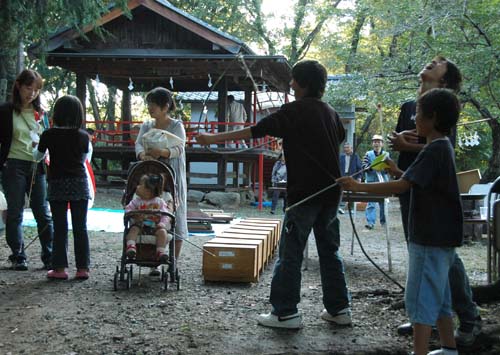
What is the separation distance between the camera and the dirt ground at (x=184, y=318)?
328 centimetres

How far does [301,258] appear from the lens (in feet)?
12.1

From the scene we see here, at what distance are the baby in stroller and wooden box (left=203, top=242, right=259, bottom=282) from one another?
1.53 ft

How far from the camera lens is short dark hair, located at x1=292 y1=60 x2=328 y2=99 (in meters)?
3.74

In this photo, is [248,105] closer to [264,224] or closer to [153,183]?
[264,224]

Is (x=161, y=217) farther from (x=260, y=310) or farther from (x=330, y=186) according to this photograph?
(x=330, y=186)

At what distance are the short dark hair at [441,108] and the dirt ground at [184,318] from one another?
1.33 m

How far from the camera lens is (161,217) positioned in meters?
4.89

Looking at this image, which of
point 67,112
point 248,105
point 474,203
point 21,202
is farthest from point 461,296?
point 248,105

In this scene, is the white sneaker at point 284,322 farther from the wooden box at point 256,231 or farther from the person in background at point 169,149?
the wooden box at point 256,231

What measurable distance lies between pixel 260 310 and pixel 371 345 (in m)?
1.08

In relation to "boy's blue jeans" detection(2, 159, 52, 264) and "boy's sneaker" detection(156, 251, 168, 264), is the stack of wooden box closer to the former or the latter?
"boy's sneaker" detection(156, 251, 168, 264)

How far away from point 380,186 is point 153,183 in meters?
2.58

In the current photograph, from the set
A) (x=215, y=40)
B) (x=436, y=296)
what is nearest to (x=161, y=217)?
(x=436, y=296)

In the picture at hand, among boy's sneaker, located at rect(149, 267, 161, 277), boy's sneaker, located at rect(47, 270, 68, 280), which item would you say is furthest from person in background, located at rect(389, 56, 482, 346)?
boy's sneaker, located at rect(47, 270, 68, 280)
